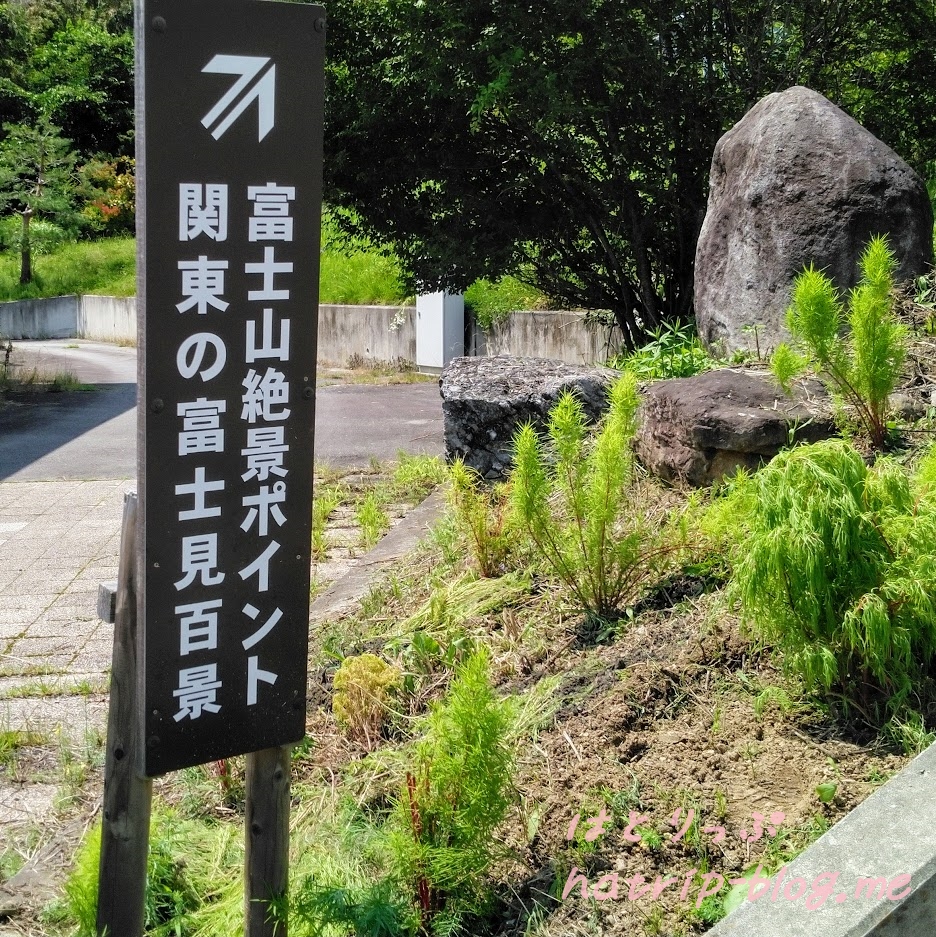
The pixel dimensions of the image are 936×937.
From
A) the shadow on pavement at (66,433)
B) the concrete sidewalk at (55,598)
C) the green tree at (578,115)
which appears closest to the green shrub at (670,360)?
the green tree at (578,115)

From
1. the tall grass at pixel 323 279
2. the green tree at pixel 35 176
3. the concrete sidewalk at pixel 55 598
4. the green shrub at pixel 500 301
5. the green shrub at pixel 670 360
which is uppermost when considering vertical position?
the green tree at pixel 35 176

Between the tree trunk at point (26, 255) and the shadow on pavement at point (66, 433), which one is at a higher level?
the tree trunk at point (26, 255)

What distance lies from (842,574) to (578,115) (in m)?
5.31

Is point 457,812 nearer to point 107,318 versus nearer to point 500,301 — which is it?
point 500,301

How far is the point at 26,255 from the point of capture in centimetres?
3042

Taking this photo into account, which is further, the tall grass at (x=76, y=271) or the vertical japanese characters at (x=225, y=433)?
the tall grass at (x=76, y=271)

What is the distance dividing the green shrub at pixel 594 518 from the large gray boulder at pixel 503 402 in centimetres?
184

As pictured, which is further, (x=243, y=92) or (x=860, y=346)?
(x=860, y=346)

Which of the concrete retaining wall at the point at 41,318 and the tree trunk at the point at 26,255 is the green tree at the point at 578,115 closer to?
the concrete retaining wall at the point at 41,318

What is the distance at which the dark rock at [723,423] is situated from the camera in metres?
4.45

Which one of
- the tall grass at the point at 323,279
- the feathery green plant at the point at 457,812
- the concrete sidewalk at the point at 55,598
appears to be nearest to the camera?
the feathery green plant at the point at 457,812

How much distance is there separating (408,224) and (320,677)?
533cm

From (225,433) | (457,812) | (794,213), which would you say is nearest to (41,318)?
(794,213)

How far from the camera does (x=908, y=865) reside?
240 cm
